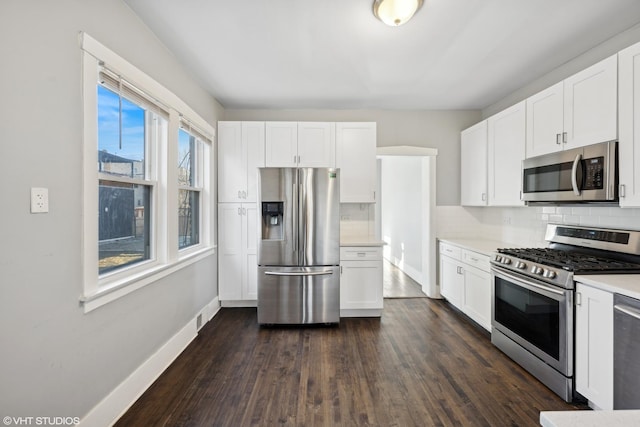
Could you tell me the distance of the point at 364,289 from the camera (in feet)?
11.6

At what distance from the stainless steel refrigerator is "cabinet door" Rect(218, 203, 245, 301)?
0.58 m

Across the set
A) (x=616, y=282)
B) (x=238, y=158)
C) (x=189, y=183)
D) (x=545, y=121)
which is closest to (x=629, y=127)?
(x=545, y=121)

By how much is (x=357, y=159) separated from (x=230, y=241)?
190 cm

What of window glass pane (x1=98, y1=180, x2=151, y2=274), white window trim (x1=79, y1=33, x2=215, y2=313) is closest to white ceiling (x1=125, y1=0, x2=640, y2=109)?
white window trim (x1=79, y1=33, x2=215, y2=313)

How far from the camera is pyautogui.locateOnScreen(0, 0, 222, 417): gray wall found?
1.26 m

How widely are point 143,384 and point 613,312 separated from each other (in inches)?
120

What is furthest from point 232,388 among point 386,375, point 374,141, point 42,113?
point 374,141

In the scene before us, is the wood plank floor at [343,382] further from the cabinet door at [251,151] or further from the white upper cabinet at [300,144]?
→ the white upper cabinet at [300,144]

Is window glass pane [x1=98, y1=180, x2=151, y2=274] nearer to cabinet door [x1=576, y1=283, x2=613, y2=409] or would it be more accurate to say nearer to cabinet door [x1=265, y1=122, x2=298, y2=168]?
cabinet door [x1=265, y1=122, x2=298, y2=168]

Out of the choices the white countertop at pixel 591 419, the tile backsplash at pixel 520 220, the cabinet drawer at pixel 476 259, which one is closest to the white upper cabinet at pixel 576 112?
the tile backsplash at pixel 520 220

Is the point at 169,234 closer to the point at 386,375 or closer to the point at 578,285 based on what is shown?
the point at 386,375

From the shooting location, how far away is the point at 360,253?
11.6ft

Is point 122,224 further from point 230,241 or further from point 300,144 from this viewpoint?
point 300,144

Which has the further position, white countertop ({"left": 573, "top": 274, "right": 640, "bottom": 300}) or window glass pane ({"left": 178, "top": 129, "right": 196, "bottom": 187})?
window glass pane ({"left": 178, "top": 129, "right": 196, "bottom": 187})
